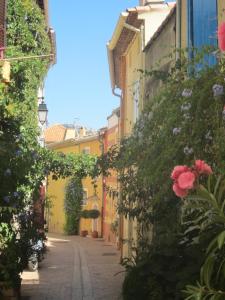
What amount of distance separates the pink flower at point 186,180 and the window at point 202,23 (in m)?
4.51

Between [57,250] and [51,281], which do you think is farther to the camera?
[57,250]

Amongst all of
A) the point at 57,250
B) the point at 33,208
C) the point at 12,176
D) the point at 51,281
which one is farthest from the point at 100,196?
the point at 12,176

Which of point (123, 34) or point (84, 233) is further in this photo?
point (84, 233)

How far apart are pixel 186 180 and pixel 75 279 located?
12211 millimetres

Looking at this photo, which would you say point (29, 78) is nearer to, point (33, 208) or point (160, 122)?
point (33, 208)

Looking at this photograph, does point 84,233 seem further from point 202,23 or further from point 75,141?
point 202,23

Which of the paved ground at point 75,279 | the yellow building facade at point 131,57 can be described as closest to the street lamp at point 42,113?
the yellow building facade at point 131,57

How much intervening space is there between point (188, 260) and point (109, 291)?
22.9 ft

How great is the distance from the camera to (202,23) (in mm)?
8578

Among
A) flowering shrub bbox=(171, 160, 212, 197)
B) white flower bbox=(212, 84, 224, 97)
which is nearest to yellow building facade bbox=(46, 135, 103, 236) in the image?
white flower bbox=(212, 84, 224, 97)

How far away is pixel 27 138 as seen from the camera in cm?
1093

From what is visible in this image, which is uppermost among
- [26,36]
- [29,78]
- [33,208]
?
[26,36]

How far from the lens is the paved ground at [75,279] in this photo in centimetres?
1199

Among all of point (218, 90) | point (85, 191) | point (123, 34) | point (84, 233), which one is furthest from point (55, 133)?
point (218, 90)
